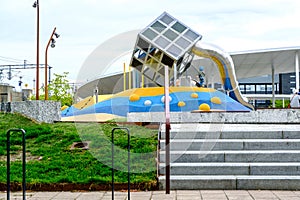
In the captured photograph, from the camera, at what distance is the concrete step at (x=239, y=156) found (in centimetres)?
949

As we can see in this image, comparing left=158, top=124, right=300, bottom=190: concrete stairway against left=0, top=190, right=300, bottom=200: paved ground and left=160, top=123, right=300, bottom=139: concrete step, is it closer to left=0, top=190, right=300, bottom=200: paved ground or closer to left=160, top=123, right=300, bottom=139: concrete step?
left=160, top=123, right=300, bottom=139: concrete step

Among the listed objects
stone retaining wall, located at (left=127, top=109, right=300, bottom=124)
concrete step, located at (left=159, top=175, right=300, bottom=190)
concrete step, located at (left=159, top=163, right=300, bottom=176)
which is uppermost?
stone retaining wall, located at (left=127, top=109, right=300, bottom=124)

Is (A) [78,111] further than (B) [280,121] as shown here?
Yes

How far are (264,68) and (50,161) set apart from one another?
33931 millimetres

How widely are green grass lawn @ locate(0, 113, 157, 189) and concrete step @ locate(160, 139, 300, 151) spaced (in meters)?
0.80

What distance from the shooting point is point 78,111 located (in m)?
19.8

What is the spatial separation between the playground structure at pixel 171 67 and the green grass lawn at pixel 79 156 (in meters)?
4.50

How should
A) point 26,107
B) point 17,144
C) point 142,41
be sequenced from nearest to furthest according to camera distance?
1. point 17,144
2. point 26,107
3. point 142,41

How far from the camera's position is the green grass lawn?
8992 millimetres

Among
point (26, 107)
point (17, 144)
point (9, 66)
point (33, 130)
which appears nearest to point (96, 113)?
point (26, 107)

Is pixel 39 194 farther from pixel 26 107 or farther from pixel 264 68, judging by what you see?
pixel 264 68

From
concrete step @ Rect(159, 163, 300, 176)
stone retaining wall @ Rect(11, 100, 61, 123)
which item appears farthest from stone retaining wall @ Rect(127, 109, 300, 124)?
concrete step @ Rect(159, 163, 300, 176)

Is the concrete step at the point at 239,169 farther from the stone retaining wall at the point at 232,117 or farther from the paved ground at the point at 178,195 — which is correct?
the stone retaining wall at the point at 232,117


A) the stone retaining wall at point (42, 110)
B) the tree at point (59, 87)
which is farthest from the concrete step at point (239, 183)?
the tree at point (59, 87)
